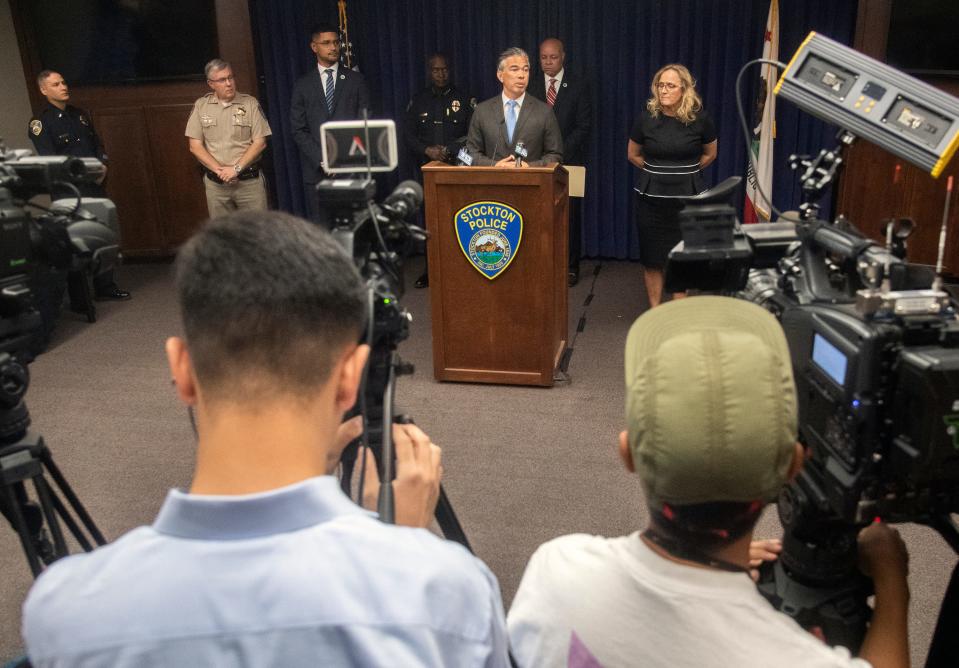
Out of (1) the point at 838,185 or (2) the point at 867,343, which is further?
(1) the point at 838,185

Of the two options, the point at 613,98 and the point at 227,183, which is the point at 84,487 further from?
the point at 613,98

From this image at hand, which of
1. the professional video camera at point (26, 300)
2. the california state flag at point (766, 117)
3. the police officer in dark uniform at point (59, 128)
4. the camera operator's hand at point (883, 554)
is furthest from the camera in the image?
the police officer in dark uniform at point (59, 128)

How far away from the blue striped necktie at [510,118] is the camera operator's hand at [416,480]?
3.07m

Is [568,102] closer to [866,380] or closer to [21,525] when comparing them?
[21,525]

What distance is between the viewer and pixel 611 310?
4824 mm

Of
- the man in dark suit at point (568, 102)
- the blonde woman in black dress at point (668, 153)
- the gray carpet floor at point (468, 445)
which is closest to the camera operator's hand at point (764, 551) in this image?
the gray carpet floor at point (468, 445)

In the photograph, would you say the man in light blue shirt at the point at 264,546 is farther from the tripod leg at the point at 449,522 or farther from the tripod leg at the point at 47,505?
the tripod leg at the point at 47,505

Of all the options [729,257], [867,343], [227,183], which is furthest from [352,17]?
[867,343]

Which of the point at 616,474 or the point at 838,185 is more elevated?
the point at 838,185

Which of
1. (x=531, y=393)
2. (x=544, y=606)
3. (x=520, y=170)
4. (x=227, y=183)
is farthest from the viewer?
(x=227, y=183)

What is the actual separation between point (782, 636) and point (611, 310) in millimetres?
4042

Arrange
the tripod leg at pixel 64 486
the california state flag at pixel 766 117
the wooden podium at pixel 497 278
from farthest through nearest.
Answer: the california state flag at pixel 766 117 → the wooden podium at pixel 497 278 → the tripod leg at pixel 64 486

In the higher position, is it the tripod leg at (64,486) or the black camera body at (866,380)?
the black camera body at (866,380)

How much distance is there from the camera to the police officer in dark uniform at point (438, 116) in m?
5.28
